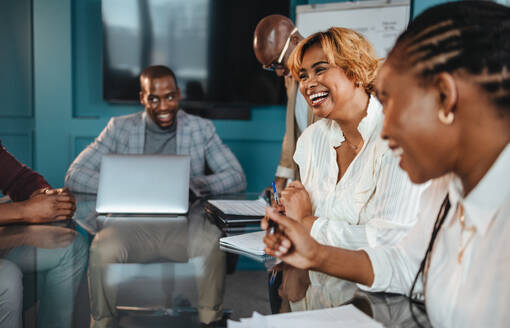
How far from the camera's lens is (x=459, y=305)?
0.63m

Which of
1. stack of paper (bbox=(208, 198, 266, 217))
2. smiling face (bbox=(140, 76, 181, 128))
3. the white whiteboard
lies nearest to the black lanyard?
stack of paper (bbox=(208, 198, 266, 217))

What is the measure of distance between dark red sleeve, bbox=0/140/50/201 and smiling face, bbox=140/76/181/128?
103cm

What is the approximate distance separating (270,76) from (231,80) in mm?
346

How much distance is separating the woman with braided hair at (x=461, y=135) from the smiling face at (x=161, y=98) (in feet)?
6.93

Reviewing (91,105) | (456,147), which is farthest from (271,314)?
(91,105)

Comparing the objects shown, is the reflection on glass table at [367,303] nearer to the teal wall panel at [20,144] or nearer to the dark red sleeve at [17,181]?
the dark red sleeve at [17,181]

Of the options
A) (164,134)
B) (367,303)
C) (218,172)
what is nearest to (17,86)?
(164,134)

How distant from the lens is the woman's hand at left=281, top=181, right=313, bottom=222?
1287mm

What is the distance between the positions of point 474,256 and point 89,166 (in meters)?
2.10

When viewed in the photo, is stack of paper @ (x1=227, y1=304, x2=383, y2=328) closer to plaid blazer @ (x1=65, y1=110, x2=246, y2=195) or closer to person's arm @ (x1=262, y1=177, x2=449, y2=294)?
person's arm @ (x1=262, y1=177, x2=449, y2=294)

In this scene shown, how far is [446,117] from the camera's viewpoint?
0.57 meters

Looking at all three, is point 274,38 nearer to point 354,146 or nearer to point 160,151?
point 160,151

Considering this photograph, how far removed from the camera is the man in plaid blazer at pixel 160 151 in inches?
32.8

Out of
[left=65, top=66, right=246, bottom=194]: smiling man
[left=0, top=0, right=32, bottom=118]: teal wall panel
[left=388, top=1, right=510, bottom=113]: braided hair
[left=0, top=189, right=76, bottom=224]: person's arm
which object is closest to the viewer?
[left=388, top=1, right=510, bottom=113]: braided hair
